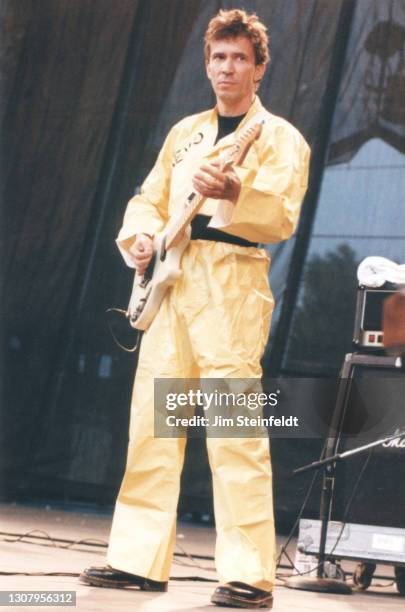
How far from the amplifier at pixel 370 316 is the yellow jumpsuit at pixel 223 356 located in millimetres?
549

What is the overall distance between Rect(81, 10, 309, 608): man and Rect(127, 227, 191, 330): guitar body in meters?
0.02

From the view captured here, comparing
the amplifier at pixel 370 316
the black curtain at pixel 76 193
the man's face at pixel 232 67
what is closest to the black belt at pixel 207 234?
the man's face at pixel 232 67

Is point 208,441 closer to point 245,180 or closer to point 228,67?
point 245,180

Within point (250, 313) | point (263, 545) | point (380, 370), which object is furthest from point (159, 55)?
point (263, 545)

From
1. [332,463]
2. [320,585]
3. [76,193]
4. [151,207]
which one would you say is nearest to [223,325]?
[151,207]

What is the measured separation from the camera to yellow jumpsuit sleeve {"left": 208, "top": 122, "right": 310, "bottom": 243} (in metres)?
2.53

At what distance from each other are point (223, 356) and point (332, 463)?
2.30 feet

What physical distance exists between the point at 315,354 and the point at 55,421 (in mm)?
1196

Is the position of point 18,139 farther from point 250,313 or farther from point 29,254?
point 250,313

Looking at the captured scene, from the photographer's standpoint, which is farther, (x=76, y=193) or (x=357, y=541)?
(x=76, y=193)

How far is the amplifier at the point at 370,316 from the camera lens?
10.4 feet

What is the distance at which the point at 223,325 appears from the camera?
8.55 feet

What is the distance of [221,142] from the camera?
272 centimetres

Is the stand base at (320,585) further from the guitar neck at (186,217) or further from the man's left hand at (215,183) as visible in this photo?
the man's left hand at (215,183)
